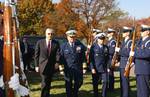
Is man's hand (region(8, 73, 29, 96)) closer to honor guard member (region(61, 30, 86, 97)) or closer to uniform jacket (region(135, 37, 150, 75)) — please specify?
uniform jacket (region(135, 37, 150, 75))

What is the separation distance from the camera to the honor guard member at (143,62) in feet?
31.6

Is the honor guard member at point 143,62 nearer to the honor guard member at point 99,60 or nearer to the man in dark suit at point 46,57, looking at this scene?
the honor guard member at point 99,60

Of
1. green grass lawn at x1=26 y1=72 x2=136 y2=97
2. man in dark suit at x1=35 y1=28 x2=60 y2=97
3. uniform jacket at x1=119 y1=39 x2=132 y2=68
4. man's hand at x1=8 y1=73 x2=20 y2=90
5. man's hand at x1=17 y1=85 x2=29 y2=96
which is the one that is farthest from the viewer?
green grass lawn at x1=26 y1=72 x2=136 y2=97

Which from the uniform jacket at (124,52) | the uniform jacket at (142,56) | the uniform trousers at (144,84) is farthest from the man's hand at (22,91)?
the uniform jacket at (124,52)

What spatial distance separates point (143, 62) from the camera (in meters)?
9.91

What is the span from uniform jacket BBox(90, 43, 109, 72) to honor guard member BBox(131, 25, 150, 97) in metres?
1.64

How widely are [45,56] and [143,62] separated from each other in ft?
7.53

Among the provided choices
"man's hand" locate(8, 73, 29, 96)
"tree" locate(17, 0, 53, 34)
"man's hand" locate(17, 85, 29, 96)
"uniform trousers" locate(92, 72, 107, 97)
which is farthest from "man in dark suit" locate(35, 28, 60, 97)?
"tree" locate(17, 0, 53, 34)

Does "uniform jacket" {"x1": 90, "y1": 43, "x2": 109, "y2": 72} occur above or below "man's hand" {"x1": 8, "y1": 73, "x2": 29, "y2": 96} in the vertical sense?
below

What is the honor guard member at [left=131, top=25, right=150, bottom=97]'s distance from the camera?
9625 mm

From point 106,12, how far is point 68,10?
536 centimetres

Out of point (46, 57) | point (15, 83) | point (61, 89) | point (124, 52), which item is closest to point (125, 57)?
point (124, 52)

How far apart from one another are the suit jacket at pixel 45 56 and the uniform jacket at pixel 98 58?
134cm

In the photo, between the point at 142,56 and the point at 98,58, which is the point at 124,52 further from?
the point at 142,56
